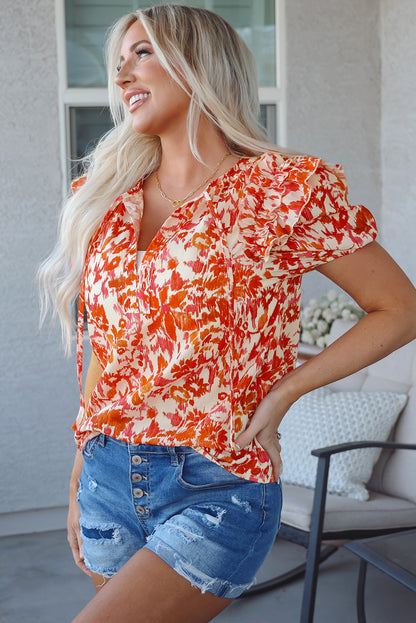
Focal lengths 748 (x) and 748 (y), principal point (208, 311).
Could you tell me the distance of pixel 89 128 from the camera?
12.5ft

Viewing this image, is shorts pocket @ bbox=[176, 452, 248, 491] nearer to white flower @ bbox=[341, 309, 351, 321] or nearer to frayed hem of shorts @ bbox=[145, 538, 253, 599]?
frayed hem of shorts @ bbox=[145, 538, 253, 599]

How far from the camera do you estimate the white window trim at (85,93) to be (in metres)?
3.63

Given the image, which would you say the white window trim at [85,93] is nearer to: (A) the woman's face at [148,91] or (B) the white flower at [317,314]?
(B) the white flower at [317,314]

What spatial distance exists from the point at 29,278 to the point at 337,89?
74.9 inches

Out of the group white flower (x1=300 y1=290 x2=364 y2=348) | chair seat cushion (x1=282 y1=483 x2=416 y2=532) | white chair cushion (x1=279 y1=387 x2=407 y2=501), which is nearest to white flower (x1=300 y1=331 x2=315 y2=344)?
white flower (x1=300 y1=290 x2=364 y2=348)

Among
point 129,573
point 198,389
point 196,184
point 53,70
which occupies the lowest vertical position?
point 129,573

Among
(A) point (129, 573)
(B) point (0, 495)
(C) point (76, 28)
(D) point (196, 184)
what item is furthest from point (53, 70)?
(A) point (129, 573)

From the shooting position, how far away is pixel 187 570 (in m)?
1.28

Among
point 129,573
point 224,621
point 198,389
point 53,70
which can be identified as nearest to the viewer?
point 129,573

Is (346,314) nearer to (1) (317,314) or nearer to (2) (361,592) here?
(1) (317,314)

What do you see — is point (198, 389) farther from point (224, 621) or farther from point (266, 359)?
Answer: point (224, 621)

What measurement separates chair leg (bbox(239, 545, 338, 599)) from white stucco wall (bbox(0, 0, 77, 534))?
1279 millimetres

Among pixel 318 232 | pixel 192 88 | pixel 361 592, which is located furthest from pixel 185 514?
pixel 361 592

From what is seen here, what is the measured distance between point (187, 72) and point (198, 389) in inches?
25.8
